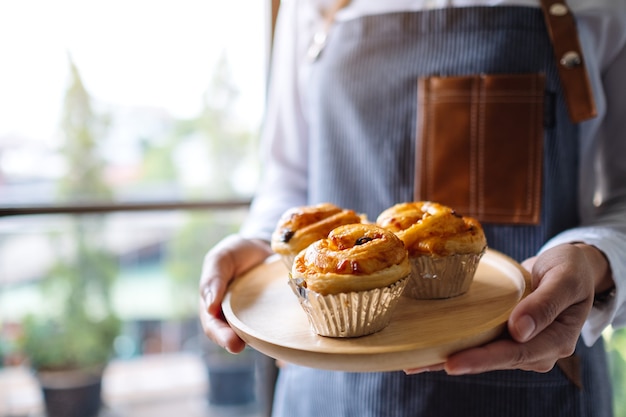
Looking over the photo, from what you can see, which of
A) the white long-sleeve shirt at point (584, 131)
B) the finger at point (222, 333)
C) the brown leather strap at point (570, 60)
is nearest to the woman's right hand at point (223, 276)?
the finger at point (222, 333)

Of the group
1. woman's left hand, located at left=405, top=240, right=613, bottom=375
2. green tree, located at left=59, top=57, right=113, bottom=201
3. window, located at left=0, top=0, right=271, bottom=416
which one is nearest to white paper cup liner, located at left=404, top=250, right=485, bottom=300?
woman's left hand, located at left=405, top=240, right=613, bottom=375

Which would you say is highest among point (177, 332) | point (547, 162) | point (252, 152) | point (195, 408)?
point (547, 162)

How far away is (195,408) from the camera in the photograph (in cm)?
305

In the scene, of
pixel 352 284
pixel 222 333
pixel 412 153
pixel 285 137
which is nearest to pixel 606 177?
pixel 412 153

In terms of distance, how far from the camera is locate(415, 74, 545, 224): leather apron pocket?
127 cm

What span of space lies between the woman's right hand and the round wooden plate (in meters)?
0.02

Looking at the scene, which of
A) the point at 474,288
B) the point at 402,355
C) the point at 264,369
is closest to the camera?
the point at 402,355

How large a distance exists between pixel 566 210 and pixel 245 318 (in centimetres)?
77

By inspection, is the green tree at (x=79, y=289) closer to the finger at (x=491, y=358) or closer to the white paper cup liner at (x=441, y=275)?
the white paper cup liner at (x=441, y=275)

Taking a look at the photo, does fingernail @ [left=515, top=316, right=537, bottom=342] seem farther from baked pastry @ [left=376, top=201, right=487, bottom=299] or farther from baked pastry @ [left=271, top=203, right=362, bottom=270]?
baked pastry @ [left=271, top=203, right=362, bottom=270]

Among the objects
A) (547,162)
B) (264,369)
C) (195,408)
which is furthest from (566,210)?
(195,408)

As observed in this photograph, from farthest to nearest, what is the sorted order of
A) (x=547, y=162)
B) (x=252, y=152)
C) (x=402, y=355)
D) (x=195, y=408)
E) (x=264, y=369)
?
1. (x=195, y=408)
2. (x=252, y=152)
3. (x=264, y=369)
4. (x=547, y=162)
5. (x=402, y=355)

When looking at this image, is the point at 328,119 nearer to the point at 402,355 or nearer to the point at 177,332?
the point at 402,355

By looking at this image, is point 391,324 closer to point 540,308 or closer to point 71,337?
point 540,308
